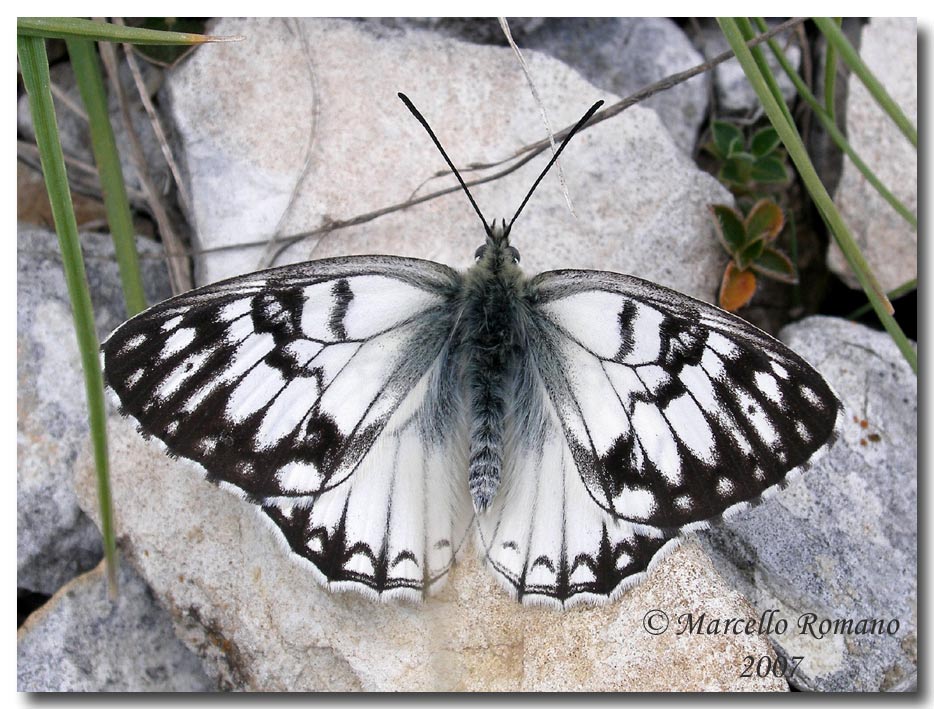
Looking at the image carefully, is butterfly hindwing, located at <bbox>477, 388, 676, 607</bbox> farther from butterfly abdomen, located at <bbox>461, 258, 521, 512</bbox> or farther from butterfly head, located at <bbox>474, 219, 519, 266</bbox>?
butterfly head, located at <bbox>474, 219, 519, 266</bbox>

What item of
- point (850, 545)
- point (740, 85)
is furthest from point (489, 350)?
point (740, 85)


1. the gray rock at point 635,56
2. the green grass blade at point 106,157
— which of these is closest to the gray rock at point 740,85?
the gray rock at point 635,56

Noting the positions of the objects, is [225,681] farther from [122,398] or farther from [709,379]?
[709,379]

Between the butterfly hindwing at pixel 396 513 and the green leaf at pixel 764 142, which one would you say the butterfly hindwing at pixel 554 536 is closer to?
the butterfly hindwing at pixel 396 513

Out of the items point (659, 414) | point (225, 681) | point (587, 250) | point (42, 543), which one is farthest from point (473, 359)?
point (42, 543)

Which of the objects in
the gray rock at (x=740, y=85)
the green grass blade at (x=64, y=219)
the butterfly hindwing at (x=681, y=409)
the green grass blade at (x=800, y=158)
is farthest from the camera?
the gray rock at (x=740, y=85)

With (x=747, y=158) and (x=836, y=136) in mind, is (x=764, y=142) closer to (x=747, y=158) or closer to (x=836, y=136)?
(x=747, y=158)

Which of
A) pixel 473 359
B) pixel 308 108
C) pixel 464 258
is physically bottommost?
pixel 473 359
